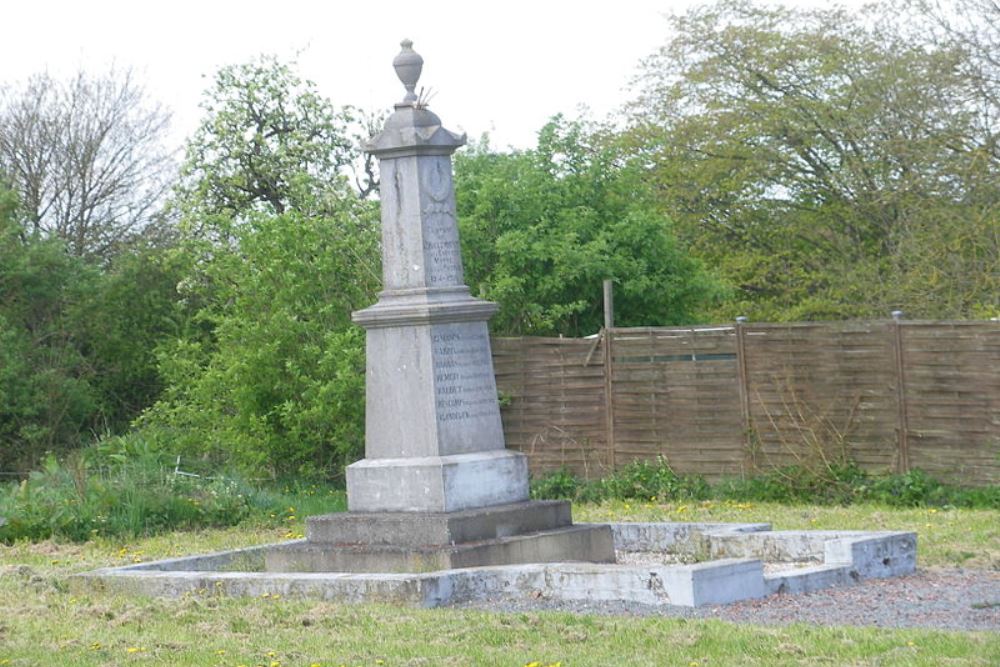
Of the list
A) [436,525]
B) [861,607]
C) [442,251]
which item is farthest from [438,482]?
[861,607]

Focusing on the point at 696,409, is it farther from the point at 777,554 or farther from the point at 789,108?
the point at 789,108

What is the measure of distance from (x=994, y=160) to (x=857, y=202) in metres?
5.17

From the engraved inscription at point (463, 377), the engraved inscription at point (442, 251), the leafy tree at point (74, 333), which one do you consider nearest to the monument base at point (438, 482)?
the engraved inscription at point (463, 377)

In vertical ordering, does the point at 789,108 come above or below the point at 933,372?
above

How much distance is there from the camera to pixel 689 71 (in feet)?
111

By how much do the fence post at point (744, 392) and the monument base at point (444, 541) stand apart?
5797mm

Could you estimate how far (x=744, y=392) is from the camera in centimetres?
1881

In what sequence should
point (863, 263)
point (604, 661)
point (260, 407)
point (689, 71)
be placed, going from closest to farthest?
point (604, 661)
point (260, 407)
point (863, 263)
point (689, 71)

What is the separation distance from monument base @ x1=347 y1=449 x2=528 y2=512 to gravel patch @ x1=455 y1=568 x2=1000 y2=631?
1.77 m

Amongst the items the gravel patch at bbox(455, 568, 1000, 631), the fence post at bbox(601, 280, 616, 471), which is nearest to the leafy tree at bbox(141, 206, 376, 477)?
the fence post at bbox(601, 280, 616, 471)

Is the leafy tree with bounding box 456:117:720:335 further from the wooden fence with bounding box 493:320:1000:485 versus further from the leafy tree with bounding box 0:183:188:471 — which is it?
the leafy tree with bounding box 0:183:188:471

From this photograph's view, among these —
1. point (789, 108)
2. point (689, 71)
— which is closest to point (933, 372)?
point (789, 108)

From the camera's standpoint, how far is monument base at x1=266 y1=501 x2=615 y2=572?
12.1 m

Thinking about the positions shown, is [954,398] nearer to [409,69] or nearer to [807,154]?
[409,69]
